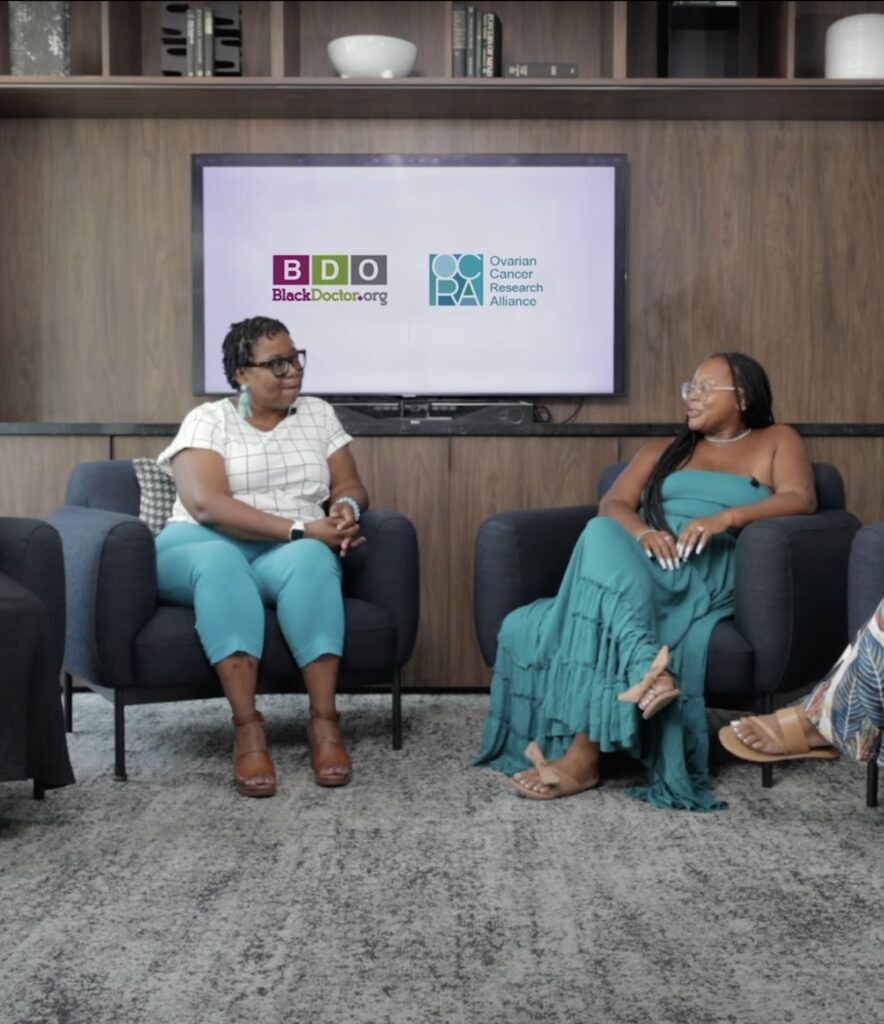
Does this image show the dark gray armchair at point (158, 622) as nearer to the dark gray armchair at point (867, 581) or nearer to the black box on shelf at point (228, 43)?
the dark gray armchair at point (867, 581)

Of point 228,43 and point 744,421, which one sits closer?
point 744,421

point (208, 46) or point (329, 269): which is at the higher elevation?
point (208, 46)

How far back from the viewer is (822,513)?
11.0 feet

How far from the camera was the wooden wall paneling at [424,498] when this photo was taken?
14.0 ft

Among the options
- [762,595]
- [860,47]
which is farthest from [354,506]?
[860,47]

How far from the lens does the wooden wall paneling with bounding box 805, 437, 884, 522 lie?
425cm

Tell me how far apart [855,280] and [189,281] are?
7.47ft

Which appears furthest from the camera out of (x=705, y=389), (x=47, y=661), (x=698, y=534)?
(x=705, y=389)

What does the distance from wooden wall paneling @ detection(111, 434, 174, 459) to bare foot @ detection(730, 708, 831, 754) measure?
212 cm

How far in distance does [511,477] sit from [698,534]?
112cm

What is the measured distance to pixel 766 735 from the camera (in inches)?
115

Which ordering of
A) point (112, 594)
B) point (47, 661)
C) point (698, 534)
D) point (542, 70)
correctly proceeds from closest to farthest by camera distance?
point (47, 661) < point (112, 594) < point (698, 534) < point (542, 70)

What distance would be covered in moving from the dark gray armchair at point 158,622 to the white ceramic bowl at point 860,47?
7.10 ft

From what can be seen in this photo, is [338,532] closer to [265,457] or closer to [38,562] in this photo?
[265,457]
